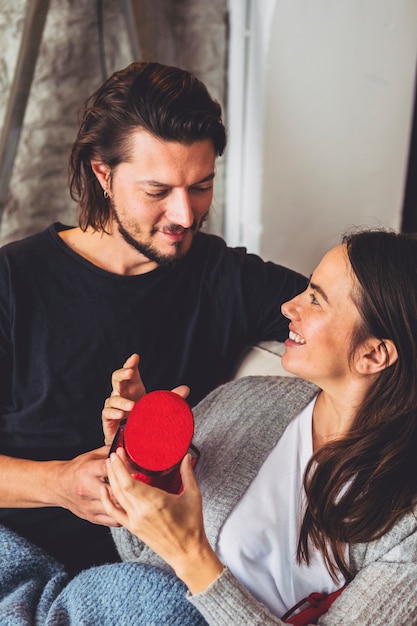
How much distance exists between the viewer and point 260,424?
1401 millimetres

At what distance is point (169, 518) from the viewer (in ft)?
3.38

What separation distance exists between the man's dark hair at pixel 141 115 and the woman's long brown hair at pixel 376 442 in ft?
1.45

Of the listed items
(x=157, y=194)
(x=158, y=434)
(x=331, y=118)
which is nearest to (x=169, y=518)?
(x=158, y=434)

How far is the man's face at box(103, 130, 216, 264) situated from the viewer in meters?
1.46

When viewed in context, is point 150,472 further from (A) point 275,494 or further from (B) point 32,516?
(B) point 32,516

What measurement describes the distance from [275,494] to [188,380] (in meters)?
0.41

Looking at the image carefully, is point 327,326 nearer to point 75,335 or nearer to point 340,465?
point 340,465

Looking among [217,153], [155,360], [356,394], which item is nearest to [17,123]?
[217,153]

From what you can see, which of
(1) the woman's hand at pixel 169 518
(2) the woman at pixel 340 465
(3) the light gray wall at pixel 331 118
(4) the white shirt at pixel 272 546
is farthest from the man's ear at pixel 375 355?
(3) the light gray wall at pixel 331 118

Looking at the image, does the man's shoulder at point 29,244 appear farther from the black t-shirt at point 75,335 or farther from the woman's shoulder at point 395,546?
the woman's shoulder at point 395,546

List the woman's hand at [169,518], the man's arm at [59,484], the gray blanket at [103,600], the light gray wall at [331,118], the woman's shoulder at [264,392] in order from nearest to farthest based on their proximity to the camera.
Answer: the woman's hand at [169,518] → the gray blanket at [103,600] → the man's arm at [59,484] → the woman's shoulder at [264,392] → the light gray wall at [331,118]

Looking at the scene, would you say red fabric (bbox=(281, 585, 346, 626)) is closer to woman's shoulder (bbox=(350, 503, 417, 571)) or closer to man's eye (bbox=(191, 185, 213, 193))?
woman's shoulder (bbox=(350, 503, 417, 571))

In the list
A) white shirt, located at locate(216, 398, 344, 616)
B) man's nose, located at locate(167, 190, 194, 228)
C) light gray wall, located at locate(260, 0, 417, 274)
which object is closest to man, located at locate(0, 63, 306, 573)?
man's nose, located at locate(167, 190, 194, 228)

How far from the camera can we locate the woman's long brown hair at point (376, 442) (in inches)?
48.7
